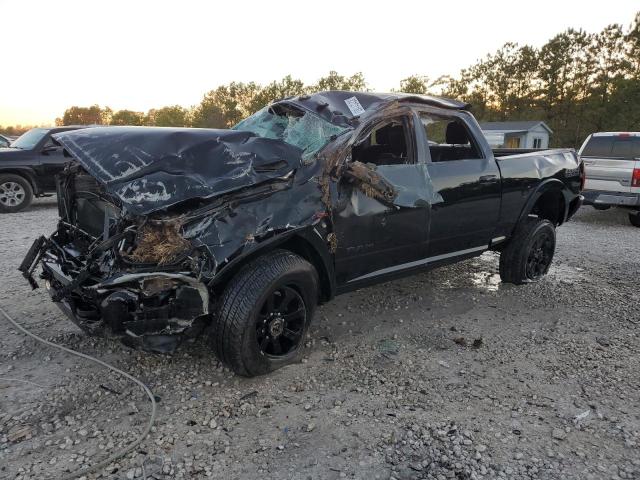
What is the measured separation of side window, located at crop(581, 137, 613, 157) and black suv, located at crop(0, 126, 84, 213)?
10.4 metres

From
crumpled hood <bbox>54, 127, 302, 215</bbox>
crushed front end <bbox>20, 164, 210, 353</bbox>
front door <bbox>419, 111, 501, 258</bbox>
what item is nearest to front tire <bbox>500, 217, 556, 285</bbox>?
front door <bbox>419, 111, 501, 258</bbox>

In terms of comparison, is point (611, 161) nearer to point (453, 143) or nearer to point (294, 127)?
point (453, 143)

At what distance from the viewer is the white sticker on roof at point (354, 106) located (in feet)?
11.9

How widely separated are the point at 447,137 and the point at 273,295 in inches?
107

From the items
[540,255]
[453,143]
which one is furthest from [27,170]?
[540,255]

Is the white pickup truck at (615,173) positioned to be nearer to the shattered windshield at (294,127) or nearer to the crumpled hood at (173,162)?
the shattered windshield at (294,127)

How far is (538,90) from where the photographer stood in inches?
1773

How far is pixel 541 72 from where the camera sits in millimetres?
44625

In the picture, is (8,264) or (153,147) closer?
(153,147)

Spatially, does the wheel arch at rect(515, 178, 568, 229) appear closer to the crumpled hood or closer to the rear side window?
the crumpled hood

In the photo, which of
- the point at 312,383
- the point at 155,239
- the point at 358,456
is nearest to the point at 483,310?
the point at 312,383

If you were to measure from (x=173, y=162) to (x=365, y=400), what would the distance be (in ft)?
6.25

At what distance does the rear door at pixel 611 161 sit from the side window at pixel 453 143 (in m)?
5.99

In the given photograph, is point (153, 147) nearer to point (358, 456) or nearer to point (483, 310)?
point (358, 456)
